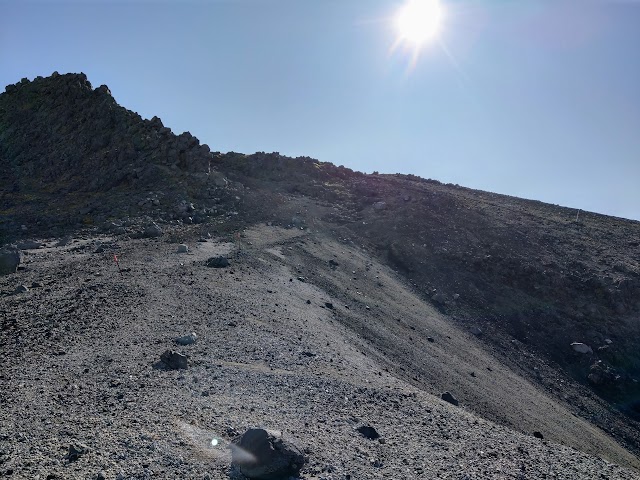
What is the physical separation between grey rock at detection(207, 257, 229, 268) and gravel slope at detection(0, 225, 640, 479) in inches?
10.6

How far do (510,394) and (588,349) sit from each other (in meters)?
6.95

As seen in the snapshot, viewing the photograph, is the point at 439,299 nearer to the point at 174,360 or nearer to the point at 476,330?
the point at 476,330

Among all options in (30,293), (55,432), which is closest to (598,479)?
(55,432)

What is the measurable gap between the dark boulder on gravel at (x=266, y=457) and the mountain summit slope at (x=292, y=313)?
255 millimetres

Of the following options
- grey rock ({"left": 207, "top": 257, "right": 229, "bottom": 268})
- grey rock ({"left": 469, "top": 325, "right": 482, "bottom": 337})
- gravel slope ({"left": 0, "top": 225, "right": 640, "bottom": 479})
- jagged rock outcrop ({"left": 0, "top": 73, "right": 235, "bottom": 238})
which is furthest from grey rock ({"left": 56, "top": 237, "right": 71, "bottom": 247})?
grey rock ({"left": 469, "top": 325, "right": 482, "bottom": 337})

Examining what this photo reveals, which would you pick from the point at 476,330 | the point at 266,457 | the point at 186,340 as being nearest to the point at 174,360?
the point at 186,340

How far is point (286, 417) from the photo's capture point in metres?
8.57

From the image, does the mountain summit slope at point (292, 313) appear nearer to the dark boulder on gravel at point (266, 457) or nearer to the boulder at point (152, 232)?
the boulder at point (152, 232)

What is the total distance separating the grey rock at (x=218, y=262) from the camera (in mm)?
17734

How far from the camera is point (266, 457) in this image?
6695 mm

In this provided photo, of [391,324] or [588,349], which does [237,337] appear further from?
[588,349]

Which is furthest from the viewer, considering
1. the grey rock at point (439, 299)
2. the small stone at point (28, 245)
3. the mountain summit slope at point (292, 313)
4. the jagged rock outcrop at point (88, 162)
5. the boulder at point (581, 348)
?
the jagged rock outcrop at point (88, 162)

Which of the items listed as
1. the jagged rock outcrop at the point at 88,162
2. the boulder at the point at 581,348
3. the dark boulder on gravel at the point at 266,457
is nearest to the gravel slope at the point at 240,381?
the dark boulder on gravel at the point at 266,457

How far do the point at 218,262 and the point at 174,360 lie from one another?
26.7ft
